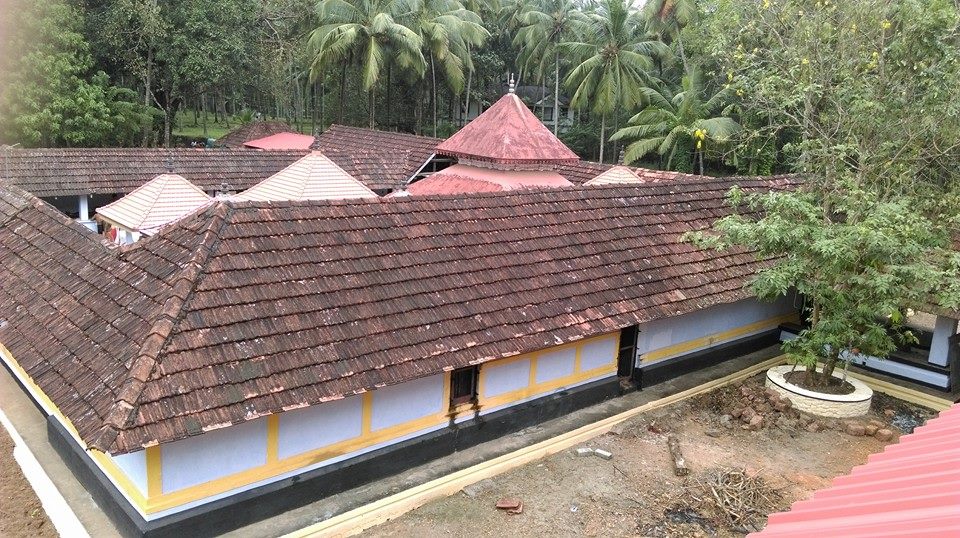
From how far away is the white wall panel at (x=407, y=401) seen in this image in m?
8.49

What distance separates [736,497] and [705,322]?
4.55 m

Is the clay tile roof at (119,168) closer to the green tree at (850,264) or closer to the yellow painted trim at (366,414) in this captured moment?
the yellow painted trim at (366,414)

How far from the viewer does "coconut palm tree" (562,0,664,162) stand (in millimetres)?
31844

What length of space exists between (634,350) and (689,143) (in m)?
21.5

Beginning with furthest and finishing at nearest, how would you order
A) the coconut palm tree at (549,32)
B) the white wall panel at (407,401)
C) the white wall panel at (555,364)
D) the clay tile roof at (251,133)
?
the coconut palm tree at (549,32) → the clay tile roof at (251,133) → the white wall panel at (555,364) → the white wall panel at (407,401)

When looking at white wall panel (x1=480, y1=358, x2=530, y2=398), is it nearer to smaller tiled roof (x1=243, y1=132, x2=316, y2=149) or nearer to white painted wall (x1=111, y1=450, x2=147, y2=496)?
white painted wall (x1=111, y1=450, x2=147, y2=496)

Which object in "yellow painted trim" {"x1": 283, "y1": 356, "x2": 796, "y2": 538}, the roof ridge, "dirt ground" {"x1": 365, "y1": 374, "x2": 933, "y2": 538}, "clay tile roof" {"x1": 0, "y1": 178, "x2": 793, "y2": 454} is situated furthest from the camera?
"dirt ground" {"x1": 365, "y1": 374, "x2": 933, "y2": 538}

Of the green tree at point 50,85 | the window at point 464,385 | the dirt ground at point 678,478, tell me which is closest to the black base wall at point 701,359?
the dirt ground at point 678,478

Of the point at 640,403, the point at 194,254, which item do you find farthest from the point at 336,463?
the point at 640,403

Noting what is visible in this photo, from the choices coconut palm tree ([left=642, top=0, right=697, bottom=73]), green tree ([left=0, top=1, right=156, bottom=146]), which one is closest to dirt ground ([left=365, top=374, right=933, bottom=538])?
green tree ([left=0, top=1, right=156, bottom=146])

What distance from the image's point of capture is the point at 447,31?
3294 cm

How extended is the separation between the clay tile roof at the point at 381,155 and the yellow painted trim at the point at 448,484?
1161 cm

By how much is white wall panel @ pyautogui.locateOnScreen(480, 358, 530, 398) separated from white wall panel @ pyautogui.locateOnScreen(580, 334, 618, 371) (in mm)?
1193

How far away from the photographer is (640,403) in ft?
36.9
